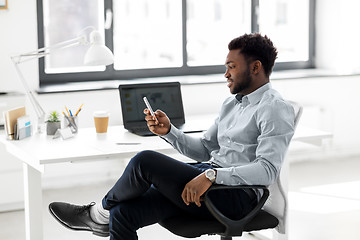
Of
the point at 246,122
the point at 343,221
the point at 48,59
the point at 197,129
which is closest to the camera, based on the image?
the point at 246,122

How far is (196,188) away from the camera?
2.32 m

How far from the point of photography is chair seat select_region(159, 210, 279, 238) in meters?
2.37

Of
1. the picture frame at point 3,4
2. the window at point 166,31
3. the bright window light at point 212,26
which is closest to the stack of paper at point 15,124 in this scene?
the picture frame at point 3,4

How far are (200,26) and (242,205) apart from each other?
10.2 feet

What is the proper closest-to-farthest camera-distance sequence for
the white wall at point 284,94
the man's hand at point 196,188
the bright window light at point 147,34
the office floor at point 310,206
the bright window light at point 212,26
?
the man's hand at point 196,188 < the office floor at point 310,206 < the white wall at point 284,94 < the bright window light at point 147,34 < the bright window light at point 212,26

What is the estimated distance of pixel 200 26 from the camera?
5.34 metres

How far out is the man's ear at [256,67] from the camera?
2562 millimetres

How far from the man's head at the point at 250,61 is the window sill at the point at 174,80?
2.07m

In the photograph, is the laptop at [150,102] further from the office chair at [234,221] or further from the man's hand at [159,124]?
the office chair at [234,221]

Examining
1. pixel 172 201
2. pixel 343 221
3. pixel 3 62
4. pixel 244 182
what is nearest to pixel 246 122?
pixel 244 182

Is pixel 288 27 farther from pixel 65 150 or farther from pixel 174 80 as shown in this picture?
pixel 65 150

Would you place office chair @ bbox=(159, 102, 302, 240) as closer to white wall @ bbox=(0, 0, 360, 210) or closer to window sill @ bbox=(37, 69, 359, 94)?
white wall @ bbox=(0, 0, 360, 210)

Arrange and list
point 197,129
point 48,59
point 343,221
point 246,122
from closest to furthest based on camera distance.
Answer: point 246,122
point 197,129
point 343,221
point 48,59

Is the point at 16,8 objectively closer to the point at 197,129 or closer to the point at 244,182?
the point at 197,129
